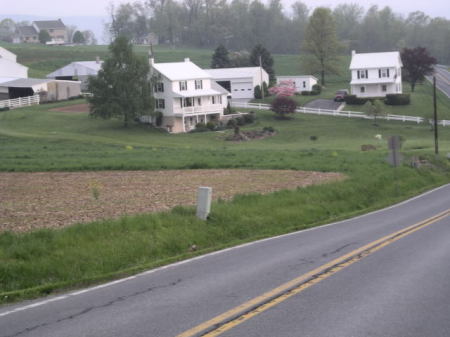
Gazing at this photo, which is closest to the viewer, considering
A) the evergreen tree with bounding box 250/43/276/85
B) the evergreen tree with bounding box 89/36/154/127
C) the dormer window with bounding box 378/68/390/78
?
the evergreen tree with bounding box 89/36/154/127

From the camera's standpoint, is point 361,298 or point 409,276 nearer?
point 361,298

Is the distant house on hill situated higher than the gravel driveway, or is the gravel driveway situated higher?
the distant house on hill

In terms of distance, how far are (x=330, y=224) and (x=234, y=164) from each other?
53.1 feet

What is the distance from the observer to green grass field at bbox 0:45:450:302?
1301cm

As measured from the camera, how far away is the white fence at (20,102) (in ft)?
279

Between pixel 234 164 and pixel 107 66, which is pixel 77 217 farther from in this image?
pixel 107 66

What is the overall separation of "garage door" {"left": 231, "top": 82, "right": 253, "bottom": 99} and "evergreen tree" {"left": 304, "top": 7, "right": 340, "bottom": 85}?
59.2 feet

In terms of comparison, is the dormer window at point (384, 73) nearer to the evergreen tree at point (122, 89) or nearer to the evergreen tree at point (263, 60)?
the evergreen tree at point (263, 60)

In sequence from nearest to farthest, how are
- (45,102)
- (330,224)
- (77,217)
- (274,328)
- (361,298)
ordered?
1. (274,328)
2. (361,298)
3. (77,217)
4. (330,224)
5. (45,102)

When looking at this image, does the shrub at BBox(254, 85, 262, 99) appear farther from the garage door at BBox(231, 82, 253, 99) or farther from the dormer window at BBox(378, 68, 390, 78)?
the dormer window at BBox(378, 68, 390, 78)

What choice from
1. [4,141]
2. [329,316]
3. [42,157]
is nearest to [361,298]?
[329,316]

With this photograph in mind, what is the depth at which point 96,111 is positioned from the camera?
7475 centimetres

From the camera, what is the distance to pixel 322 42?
116562 mm

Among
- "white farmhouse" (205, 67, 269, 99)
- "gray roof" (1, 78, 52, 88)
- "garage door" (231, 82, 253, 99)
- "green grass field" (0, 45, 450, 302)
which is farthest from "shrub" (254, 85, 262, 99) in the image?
"gray roof" (1, 78, 52, 88)
